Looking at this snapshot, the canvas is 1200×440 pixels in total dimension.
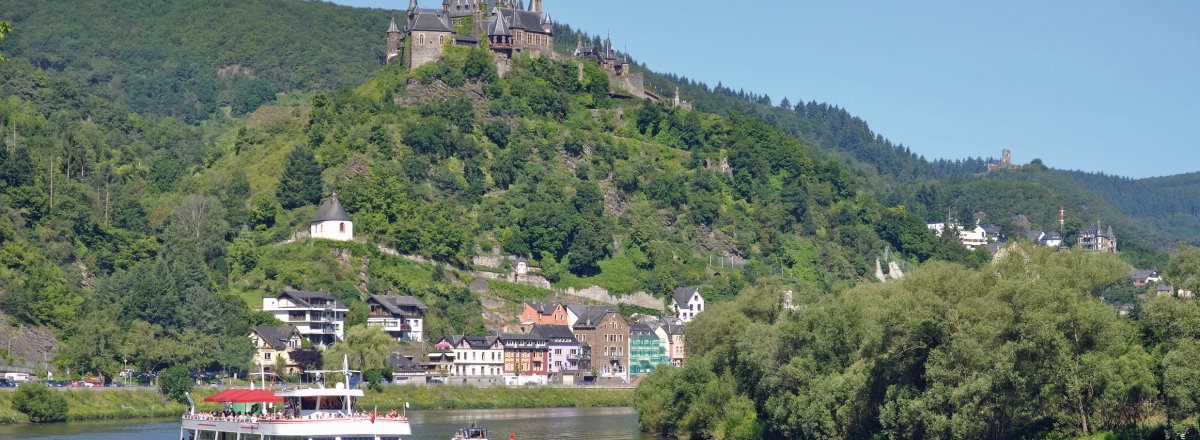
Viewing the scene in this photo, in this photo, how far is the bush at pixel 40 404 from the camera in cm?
11869

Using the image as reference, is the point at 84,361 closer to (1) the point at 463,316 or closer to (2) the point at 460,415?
(2) the point at 460,415

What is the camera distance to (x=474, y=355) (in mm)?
173375

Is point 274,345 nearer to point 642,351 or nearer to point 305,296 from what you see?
point 305,296

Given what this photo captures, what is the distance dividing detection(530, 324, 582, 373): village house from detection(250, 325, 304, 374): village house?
103 feet

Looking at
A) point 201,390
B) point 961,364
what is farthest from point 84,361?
point 961,364

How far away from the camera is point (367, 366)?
506 feet

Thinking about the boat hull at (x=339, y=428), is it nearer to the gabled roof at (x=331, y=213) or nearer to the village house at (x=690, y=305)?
the gabled roof at (x=331, y=213)

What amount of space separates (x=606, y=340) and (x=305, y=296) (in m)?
36.5

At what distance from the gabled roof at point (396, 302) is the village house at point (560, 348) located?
13.6m

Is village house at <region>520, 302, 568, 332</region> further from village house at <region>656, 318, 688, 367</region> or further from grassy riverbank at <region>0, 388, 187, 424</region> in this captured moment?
grassy riverbank at <region>0, 388, 187, 424</region>

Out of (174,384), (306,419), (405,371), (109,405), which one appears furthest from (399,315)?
(306,419)

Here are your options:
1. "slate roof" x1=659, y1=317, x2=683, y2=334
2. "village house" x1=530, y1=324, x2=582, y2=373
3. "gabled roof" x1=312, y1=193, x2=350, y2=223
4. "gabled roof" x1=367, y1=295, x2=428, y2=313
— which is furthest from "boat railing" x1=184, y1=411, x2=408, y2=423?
"slate roof" x1=659, y1=317, x2=683, y2=334

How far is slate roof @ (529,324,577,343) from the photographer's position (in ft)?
597

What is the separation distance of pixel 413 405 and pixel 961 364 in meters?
76.9
